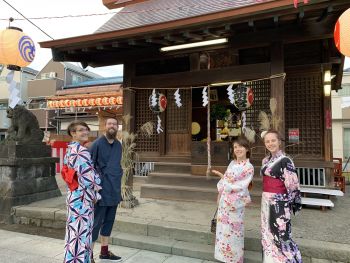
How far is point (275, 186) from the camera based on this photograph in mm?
3377

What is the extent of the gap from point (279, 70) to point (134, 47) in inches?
138

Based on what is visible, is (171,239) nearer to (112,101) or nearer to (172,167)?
(172,167)

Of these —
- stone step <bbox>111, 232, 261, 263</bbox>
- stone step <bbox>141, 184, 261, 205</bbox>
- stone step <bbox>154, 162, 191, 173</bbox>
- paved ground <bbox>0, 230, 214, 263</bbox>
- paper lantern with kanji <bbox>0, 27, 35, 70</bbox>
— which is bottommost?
paved ground <bbox>0, 230, 214, 263</bbox>

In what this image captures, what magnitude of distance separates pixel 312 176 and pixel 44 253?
6.45 metres

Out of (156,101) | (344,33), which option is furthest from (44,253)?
(344,33)

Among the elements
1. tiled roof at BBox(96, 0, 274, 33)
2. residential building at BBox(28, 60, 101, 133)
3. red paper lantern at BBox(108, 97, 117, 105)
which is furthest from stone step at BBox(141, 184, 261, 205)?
residential building at BBox(28, 60, 101, 133)

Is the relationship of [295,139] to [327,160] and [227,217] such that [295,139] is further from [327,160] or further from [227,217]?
[227,217]

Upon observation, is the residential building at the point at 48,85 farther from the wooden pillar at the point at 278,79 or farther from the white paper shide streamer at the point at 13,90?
the wooden pillar at the point at 278,79

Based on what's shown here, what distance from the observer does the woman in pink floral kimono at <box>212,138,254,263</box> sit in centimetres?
365

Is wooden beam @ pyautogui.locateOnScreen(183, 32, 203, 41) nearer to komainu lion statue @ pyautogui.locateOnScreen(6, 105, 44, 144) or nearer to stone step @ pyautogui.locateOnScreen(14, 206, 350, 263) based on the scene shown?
stone step @ pyautogui.locateOnScreen(14, 206, 350, 263)

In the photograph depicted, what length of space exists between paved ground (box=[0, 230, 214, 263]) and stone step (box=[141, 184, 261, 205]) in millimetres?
2498

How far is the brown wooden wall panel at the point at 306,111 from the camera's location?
7371 mm

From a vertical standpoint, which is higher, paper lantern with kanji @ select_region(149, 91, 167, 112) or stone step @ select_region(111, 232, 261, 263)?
paper lantern with kanji @ select_region(149, 91, 167, 112)

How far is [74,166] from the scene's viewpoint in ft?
11.3
